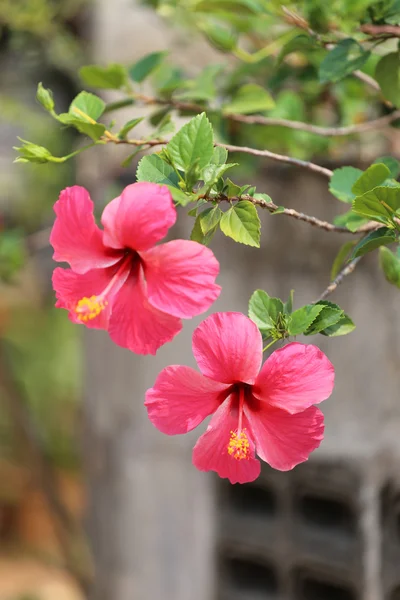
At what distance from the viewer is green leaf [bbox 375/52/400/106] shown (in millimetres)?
840

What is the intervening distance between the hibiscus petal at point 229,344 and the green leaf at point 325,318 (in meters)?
0.06

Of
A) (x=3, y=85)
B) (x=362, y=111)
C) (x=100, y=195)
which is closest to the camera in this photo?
(x=362, y=111)

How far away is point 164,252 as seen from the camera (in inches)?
23.2

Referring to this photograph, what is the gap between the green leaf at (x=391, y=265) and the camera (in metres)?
0.75

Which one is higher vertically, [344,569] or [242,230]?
[242,230]

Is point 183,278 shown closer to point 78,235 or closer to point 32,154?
point 78,235

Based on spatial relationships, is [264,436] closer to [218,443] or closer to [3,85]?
[218,443]

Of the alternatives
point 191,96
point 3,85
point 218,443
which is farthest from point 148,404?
point 3,85

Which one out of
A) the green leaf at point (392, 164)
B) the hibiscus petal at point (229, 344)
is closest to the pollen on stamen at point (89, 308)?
the hibiscus petal at point (229, 344)

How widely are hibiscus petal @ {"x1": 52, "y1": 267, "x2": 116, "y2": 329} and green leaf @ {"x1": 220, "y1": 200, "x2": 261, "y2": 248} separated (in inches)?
4.9

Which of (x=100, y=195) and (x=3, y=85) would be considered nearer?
(x=100, y=195)

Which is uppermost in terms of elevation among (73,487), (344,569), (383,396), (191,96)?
(191,96)

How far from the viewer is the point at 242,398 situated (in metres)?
0.63

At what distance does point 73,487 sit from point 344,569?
474 centimetres
